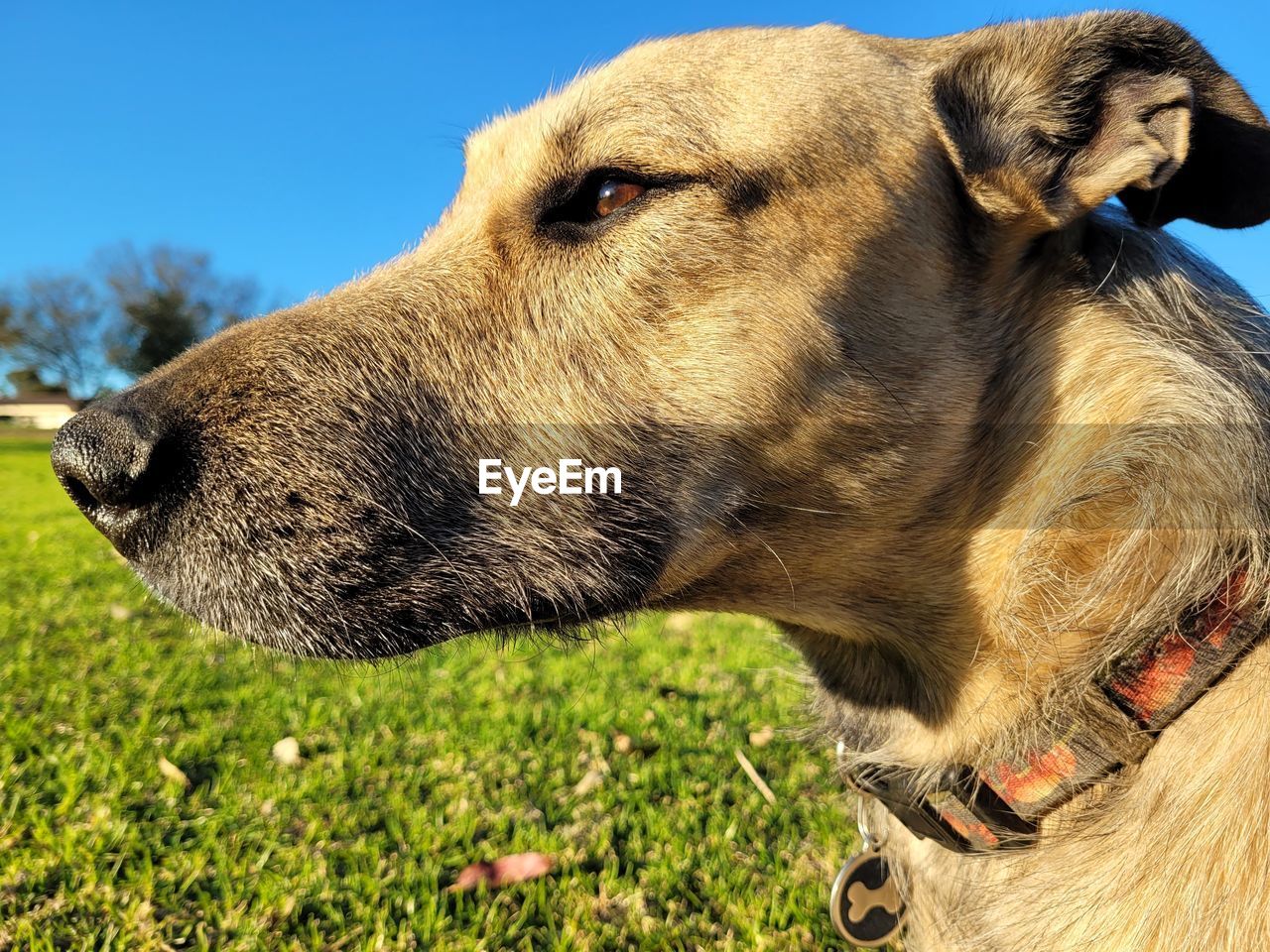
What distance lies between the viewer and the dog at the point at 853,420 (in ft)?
6.36

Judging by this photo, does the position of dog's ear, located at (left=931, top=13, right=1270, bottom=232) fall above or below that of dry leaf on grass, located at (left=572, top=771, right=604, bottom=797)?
above

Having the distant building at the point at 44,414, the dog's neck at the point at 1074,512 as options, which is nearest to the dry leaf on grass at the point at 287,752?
the distant building at the point at 44,414

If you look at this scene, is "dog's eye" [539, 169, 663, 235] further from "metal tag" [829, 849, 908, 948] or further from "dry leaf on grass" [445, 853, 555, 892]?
"dry leaf on grass" [445, 853, 555, 892]

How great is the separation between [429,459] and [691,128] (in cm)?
112

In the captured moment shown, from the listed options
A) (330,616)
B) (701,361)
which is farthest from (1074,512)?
(330,616)

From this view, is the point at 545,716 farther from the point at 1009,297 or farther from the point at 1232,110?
the point at 1232,110

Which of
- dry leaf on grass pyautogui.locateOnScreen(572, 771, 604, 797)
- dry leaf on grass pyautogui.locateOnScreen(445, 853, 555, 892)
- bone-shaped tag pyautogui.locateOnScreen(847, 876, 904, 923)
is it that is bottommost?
dry leaf on grass pyautogui.locateOnScreen(572, 771, 604, 797)

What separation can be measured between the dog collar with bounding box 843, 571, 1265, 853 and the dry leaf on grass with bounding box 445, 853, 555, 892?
4.53 ft

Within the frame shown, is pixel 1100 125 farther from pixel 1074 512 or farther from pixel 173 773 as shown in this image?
pixel 173 773

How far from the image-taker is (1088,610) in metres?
1.94

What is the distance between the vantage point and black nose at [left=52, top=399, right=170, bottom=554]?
1873 millimetres

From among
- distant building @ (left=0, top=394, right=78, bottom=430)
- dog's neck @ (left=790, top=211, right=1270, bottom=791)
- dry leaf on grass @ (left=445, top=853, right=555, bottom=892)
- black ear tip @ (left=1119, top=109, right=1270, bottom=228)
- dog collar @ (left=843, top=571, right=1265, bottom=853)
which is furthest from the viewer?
dry leaf on grass @ (left=445, top=853, right=555, bottom=892)

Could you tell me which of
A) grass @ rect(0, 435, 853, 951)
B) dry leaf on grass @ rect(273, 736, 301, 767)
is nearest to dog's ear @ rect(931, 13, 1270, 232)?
grass @ rect(0, 435, 853, 951)

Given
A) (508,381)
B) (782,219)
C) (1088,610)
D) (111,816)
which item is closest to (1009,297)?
(782,219)
